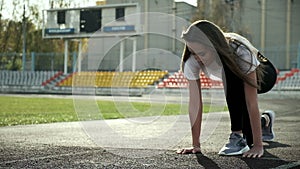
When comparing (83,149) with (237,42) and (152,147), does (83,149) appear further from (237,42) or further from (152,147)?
(237,42)

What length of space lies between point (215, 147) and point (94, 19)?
32.7m

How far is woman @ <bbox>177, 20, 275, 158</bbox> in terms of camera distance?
4594mm

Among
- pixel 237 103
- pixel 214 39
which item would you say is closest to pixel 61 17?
pixel 237 103

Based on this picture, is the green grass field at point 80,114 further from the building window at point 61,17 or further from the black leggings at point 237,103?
the building window at point 61,17

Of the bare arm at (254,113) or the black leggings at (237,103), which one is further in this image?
the black leggings at (237,103)

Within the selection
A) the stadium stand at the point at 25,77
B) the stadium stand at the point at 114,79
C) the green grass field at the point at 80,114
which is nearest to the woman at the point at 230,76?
the green grass field at the point at 80,114

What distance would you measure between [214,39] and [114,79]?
17.6 ft

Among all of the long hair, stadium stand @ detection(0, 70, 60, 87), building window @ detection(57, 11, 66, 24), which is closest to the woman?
the long hair

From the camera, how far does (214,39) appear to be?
4559 mm

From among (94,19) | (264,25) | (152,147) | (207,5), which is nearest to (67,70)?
(94,19)

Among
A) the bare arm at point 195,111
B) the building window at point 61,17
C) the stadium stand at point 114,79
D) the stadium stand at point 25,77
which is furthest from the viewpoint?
the stadium stand at point 25,77

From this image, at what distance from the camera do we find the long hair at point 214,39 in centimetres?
455

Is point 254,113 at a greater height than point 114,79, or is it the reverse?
point 254,113

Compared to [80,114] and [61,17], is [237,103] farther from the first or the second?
[61,17]
